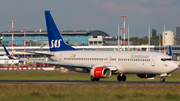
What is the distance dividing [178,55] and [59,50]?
4858 inches

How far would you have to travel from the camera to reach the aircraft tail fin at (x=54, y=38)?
51688mm

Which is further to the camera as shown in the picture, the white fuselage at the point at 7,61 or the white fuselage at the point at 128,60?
the white fuselage at the point at 7,61

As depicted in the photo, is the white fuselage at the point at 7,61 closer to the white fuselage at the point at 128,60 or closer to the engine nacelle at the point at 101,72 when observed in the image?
the white fuselage at the point at 128,60

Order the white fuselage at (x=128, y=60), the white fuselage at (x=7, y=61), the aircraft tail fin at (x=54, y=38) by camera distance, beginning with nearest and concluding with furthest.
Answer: the white fuselage at (x=128, y=60), the aircraft tail fin at (x=54, y=38), the white fuselage at (x=7, y=61)

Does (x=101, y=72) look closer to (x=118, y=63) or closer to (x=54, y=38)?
(x=118, y=63)

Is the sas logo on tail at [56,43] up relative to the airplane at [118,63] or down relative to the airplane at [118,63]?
up

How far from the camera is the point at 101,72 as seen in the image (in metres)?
42.4

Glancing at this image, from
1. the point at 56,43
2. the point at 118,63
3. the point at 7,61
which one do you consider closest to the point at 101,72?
the point at 118,63

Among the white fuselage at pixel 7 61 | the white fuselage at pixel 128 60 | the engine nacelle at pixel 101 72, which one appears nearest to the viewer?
the white fuselage at pixel 128 60

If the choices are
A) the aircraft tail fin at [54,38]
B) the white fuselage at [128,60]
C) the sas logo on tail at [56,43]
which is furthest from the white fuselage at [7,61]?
the white fuselage at [128,60]

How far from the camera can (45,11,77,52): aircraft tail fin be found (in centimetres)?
5169

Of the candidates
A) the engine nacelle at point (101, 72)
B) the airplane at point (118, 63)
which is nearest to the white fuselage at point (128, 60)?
the airplane at point (118, 63)

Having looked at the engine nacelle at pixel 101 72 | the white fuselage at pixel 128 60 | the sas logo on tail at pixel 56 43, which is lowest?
the engine nacelle at pixel 101 72

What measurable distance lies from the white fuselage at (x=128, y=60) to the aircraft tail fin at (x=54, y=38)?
264 cm
